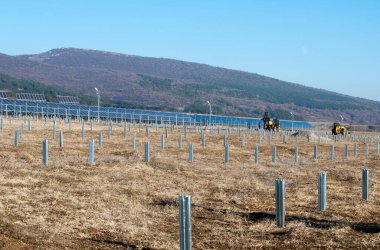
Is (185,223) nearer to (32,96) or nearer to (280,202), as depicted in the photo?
(280,202)

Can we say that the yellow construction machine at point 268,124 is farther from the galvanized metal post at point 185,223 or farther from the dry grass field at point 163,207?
the galvanized metal post at point 185,223

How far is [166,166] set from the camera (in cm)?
2278

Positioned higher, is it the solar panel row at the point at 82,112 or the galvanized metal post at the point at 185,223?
the solar panel row at the point at 82,112

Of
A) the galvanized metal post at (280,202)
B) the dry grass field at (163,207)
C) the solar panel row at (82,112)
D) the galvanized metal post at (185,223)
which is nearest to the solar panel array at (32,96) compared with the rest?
the solar panel row at (82,112)

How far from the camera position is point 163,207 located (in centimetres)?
1370

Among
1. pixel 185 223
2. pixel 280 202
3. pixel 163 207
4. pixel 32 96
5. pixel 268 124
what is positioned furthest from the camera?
pixel 32 96

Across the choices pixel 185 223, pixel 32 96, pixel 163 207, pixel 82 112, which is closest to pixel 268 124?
pixel 82 112

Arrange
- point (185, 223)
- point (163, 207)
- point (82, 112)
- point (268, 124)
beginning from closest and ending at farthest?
1. point (185, 223)
2. point (163, 207)
3. point (268, 124)
4. point (82, 112)

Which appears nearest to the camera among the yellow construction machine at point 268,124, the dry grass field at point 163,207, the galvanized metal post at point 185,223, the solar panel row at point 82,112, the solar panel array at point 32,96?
the galvanized metal post at point 185,223

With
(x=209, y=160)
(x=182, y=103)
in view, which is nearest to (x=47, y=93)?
(x=182, y=103)

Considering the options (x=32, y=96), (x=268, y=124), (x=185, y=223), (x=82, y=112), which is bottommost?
(x=185, y=223)

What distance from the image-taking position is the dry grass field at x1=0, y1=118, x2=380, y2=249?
396 inches

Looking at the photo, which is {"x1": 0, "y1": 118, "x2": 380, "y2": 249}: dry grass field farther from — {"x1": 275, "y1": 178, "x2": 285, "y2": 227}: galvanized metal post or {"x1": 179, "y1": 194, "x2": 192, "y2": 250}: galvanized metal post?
{"x1": 179, "y1": 194, "x2": 192, "y2": 250}: galvanized metal post

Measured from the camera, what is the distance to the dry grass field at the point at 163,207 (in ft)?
33.0
